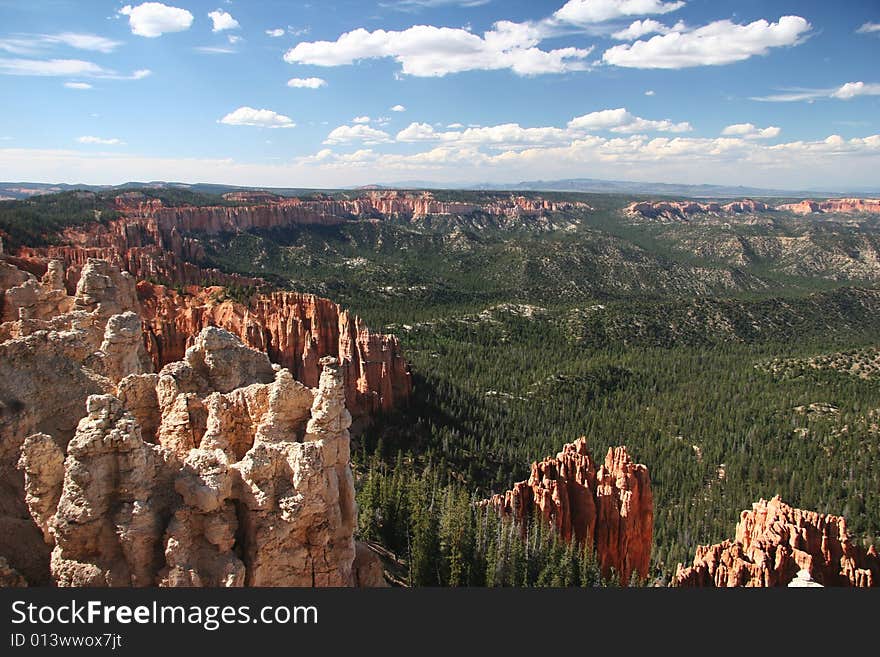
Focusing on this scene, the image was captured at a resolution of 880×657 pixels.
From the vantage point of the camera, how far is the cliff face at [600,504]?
2980cm

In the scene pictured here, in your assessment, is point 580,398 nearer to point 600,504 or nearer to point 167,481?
point 600,504

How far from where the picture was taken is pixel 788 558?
2361 centimetres

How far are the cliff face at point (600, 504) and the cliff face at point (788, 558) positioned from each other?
425 centimetres

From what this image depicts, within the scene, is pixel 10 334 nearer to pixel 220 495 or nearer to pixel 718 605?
pixel 220 495

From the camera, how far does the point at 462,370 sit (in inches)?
2990

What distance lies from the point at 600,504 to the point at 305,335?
2736 centimetres

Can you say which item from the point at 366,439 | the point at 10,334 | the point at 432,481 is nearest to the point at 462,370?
the point at 366,439

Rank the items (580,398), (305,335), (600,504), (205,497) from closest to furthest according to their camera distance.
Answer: (205,497) < (600,504) < (305,335) < (580,398)

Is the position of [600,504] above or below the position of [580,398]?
above

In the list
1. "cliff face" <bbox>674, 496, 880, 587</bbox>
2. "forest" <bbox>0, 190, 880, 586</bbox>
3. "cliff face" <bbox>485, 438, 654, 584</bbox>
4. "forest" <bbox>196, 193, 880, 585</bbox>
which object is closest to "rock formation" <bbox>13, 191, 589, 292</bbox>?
"forest" <bbox>0, 190, 880, 586</bbox>

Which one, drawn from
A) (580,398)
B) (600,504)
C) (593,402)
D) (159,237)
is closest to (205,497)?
(600,504)

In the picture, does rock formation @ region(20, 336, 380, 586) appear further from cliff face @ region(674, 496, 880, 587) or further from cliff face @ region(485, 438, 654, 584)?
cliff face @ region(485, 438, 654, 584)

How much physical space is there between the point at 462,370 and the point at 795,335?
7123 cm

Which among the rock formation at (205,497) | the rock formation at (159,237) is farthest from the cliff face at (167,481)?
the rock formation at (159,237)
